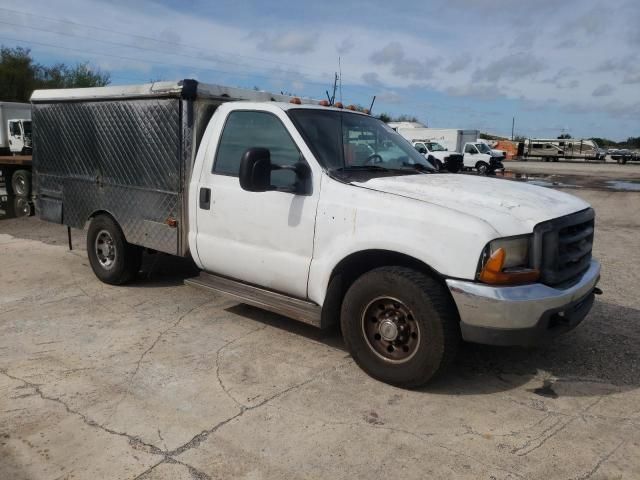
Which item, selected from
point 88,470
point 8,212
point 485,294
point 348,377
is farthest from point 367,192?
point 8,212

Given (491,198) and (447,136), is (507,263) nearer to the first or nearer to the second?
(491,198)

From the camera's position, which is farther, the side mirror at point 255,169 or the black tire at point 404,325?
the side mirror at point 255,169

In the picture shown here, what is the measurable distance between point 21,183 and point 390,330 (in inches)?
537

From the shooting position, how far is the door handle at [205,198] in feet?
15.7

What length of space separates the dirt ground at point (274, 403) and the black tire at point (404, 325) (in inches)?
7.1

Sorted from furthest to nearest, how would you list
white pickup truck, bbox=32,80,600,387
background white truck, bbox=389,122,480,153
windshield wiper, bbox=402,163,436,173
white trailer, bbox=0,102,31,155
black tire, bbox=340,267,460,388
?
background white truck, bbox=389,122,480,153 → white trailer, bbox=0,102,31,155 → windshield wiper, bbox=402,163,436,173 → black tire, bbox=340,267,460,388 → white pickup truck, bbox=32,80,600,387

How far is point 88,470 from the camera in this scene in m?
2.84

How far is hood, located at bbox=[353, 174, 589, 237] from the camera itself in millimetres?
3410

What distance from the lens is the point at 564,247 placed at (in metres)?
3.65

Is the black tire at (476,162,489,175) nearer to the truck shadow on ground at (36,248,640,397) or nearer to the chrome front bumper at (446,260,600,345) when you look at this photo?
the truck shadow on ground at (36,248,640,397)

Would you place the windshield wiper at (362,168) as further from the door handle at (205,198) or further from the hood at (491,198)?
the door handle at (205,198)

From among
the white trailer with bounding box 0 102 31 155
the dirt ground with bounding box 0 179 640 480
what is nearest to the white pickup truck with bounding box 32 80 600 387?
the dirt ground with bounding box 0 179 640 480

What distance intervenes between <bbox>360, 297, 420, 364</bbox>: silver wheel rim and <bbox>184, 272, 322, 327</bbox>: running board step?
16.7 inches

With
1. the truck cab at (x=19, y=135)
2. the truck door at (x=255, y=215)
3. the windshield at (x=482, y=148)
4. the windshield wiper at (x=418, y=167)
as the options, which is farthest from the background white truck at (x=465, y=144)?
the truck door at (x=255, y=215)
